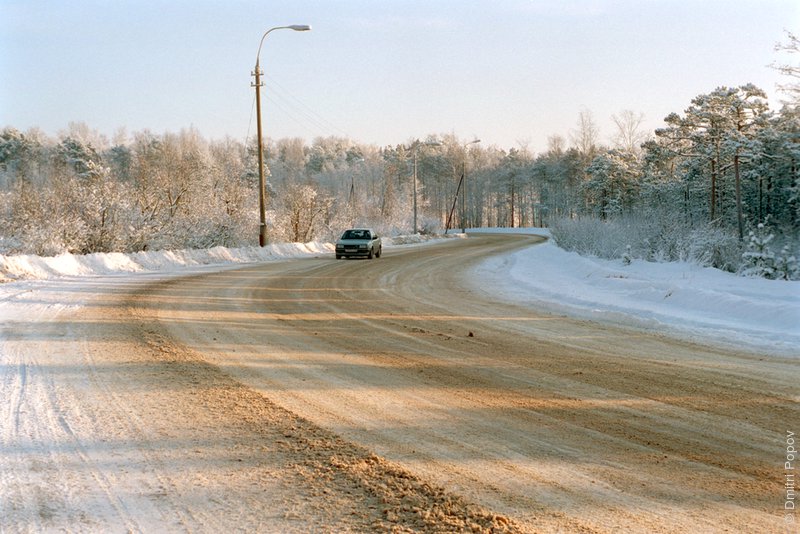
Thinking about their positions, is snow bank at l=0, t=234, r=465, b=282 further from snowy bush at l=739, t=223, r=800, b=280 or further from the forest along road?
snowy bush at l=739, t=223, r=800, b=280

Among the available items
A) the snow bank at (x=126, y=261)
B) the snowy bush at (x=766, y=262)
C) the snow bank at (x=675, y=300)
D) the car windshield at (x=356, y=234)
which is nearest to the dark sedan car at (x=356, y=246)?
the car windshield at (x=356, y=234)

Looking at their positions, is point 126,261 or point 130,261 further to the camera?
point 130,261

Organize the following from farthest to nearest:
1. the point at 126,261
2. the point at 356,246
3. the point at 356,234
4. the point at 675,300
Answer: the point at 356,234
the point at 356,246
the point at 126,261
the point at 675,300

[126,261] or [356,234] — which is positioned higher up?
[356,234]

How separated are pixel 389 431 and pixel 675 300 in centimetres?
1024

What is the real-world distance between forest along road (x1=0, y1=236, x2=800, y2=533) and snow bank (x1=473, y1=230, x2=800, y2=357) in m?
1.20

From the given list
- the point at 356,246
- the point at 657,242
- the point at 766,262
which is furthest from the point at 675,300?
the point at 356,246

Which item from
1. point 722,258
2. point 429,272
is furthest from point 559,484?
point 722,258

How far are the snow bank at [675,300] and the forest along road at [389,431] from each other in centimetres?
120

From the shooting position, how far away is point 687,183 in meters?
48.2

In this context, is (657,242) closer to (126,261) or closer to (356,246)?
(356,246)

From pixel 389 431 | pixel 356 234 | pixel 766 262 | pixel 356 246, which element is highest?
pixel 356 234

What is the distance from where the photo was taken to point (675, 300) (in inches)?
520

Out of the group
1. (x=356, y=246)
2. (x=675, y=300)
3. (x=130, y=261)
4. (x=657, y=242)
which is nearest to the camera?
(x=675, y=300)
